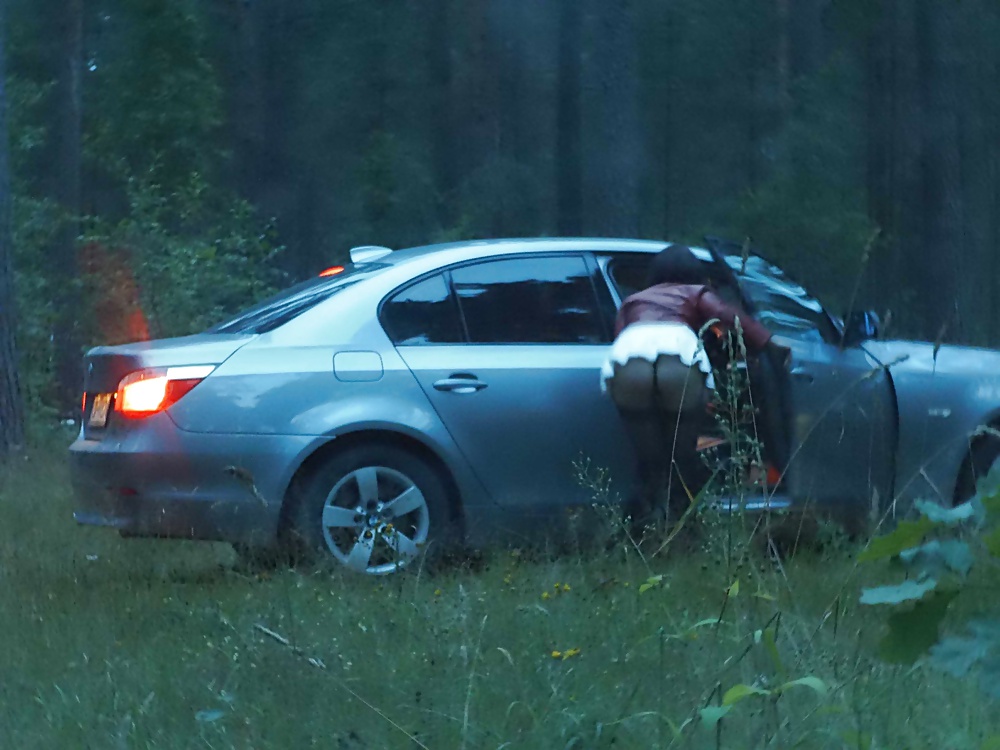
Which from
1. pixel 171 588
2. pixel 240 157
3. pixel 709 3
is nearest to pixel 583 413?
pixel 171 588

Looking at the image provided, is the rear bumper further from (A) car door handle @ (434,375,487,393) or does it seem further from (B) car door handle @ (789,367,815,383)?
(B) car door handle @ (789,367,815,383)

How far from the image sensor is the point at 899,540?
2881 mm

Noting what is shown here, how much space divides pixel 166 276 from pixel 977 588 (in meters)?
12.8

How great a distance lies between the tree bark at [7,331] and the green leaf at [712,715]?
963cm

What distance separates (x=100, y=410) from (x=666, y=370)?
98.2 inches

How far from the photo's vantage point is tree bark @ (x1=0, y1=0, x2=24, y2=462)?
1162 cm

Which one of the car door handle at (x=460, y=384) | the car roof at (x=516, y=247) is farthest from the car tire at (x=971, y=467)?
the car door handle at (x=460, y=384)

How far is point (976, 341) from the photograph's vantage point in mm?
14211

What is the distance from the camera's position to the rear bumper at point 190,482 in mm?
5660

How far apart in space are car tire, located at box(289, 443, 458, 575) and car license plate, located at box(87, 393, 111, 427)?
919 mm

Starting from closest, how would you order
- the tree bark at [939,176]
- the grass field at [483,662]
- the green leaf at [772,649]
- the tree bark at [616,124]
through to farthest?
the green leaf at [772,649] < the grass field at [483,662] < the tree bark at [616,124] < the tree bark at [939,176]

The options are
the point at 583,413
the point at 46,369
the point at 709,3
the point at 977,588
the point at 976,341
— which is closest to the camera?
the point at 977,588

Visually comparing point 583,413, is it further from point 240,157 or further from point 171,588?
point 240,157

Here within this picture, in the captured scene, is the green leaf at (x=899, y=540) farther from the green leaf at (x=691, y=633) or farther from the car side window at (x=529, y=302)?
the car side window at (x=529, y=302)
